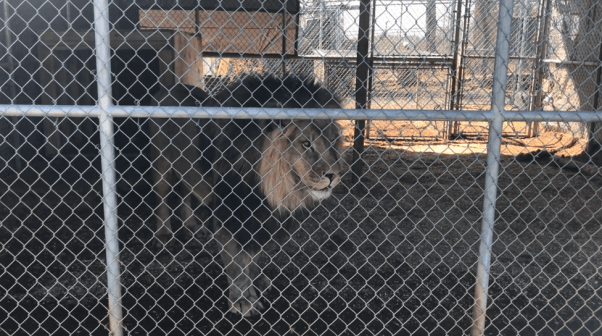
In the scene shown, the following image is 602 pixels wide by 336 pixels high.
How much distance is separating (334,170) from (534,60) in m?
8.39

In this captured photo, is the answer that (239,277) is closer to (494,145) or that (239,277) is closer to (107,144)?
(107,144)

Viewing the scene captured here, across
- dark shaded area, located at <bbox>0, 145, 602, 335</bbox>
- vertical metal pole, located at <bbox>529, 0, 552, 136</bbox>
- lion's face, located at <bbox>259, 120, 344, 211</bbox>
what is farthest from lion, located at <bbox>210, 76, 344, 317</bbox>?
vertical metal pole, located at <bbox>529, 0, 552, 136</bbox>

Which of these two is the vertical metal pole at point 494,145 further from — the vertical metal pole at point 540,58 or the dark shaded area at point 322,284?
the vertical metal pole at point 540,58

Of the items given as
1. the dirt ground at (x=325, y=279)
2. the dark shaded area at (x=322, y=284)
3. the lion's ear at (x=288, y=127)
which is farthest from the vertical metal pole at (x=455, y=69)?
the lion's ear at (x=288, y=127)

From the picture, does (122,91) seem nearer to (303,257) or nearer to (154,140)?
(154,140)

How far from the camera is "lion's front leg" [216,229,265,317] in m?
3.92

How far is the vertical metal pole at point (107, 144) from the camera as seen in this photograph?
277cm

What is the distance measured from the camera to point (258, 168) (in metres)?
3.68

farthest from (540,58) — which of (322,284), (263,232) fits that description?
(263,232)

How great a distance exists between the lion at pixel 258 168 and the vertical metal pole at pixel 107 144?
0.58 m

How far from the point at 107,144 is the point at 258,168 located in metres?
1.06

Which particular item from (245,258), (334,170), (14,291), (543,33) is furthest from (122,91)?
(543,33)

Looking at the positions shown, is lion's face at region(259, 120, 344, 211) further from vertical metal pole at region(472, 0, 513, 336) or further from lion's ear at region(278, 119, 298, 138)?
vertical metal pole at region(472, 0, 513, 336)

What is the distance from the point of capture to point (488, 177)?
2.91 meters
